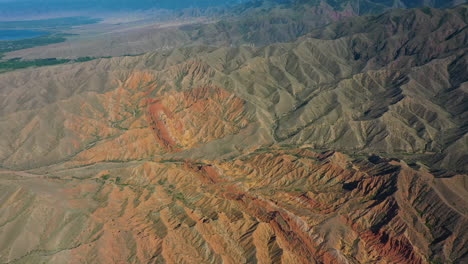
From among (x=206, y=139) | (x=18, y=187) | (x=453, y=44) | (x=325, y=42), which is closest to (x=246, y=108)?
(x=206, y=139)

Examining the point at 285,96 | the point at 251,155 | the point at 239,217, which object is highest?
the point at 285,96

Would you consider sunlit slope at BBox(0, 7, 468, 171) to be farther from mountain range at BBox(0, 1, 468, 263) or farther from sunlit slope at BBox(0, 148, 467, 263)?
sunlit slope at BBox(0, 148, 467, 263)

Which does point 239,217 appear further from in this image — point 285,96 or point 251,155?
point 285,96

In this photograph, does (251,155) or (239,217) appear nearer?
(239,217)

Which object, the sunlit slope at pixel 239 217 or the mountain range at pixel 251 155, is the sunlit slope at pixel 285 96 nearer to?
the mountain range at pixel 251 155

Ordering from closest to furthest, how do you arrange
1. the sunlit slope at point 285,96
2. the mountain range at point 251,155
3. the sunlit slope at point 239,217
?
the sunlit slope at point 239,217, the mountain range at point 251,155, the sunlit slope at point 285,96

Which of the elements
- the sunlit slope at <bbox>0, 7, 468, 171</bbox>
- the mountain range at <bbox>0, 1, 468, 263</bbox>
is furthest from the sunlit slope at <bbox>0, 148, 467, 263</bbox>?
the sunlit slope at <bbox>0, 7, 468, 171</bbox>

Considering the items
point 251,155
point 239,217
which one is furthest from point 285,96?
point 239,217

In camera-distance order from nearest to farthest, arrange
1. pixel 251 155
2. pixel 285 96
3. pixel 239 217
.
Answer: pixel 239 217 → pixel 251 155 → pixel 285 96

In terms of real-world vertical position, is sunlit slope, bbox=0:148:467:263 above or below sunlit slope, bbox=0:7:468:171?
below

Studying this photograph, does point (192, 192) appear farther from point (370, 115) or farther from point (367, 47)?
point (367, 47)

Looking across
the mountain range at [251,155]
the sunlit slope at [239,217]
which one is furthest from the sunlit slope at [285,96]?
the sunlit slope at [239,217]

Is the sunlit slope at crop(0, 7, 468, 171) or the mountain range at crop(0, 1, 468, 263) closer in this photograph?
the mountain range at crop(0, 1, 468, 263)
